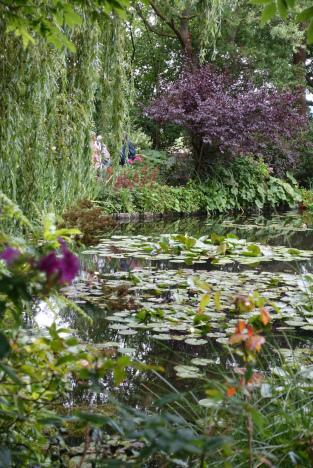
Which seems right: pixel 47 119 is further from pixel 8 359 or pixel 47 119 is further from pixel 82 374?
pixel 82 374

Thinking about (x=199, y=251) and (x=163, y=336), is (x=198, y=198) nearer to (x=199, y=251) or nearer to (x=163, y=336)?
(x=199, y=251)

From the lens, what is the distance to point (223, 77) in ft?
42.3

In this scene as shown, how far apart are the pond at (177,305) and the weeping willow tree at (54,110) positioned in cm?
92

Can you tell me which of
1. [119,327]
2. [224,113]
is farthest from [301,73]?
[119,327]

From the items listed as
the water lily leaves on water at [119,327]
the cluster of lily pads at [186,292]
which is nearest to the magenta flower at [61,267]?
the cluster of lily pads at [186,292]

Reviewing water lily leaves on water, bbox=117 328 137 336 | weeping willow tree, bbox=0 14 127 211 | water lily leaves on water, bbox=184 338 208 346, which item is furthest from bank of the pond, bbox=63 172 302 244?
water lily leaves on water, bbox=184 338 208 346

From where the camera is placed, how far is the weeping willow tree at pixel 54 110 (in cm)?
336

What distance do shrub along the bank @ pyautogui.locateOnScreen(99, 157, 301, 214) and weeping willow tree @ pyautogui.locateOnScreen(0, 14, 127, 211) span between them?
567cm

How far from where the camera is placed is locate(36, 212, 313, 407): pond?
10.2ft

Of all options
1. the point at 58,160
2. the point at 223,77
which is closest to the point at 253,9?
the point at 223,77

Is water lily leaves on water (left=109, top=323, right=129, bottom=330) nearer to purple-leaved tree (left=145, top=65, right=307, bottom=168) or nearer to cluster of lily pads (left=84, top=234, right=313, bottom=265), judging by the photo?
cluster of lily pads (left=84, top=234, right=313, bottom=265)

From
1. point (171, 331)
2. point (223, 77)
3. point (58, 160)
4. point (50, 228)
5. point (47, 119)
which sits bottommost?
point (171, 331)

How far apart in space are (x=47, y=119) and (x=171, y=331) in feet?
5.37

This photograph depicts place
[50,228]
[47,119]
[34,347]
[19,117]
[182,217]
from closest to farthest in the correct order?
1. [50,228]
2. [34,347]
3. [19,117]
4. [47,119]
5. [182,217]
